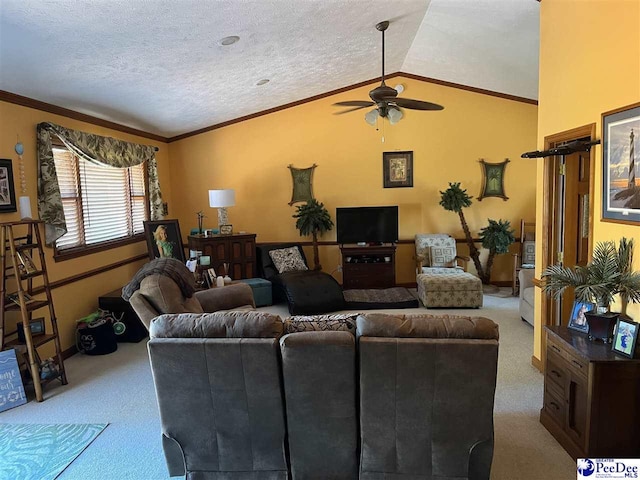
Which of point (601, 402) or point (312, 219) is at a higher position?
point (312, 219)

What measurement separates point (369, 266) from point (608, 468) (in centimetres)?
428

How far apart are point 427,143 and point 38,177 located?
5.22 meters

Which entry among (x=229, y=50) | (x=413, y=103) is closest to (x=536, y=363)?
(x=413, y=103)

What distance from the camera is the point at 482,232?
6547 millimetres

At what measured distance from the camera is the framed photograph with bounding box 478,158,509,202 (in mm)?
6801

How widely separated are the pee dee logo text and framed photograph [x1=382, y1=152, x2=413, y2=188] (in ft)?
16.3

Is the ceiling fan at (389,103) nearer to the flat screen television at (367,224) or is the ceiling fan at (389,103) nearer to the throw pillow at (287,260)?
the flat screen television at (367,224)

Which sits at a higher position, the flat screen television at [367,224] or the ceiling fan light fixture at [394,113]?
the ceiling fan light fixture at [394,113]

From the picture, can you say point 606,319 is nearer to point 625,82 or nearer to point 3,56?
point 625,82

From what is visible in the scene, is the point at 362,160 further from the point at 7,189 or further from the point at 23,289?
the point at 23,289

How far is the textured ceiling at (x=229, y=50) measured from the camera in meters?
2.82

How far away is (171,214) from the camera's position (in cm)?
714

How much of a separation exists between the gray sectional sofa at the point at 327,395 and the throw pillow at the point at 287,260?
396 centimetres

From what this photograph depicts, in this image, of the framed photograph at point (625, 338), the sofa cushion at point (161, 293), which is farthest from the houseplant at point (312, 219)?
the framed photograph at point (625, 338)
